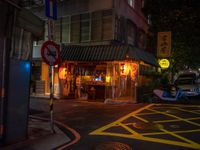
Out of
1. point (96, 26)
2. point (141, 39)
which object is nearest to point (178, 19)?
point (141, 39)

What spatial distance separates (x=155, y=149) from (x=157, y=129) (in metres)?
2.52

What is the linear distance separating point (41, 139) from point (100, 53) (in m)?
10.7

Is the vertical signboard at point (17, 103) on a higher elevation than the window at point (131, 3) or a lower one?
lower

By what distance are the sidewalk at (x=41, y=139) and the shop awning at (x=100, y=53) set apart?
849cm

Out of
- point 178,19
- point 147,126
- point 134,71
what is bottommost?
point 147,126

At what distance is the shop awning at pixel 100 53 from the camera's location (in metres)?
16.5

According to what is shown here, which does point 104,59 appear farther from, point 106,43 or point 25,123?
point 25,123

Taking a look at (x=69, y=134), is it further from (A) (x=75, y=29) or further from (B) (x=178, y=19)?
(B) (x=178, y=19)

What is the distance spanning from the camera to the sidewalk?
669cm

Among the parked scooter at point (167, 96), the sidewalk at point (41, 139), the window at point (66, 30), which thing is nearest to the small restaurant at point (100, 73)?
the parked scooter at point (167, 96)

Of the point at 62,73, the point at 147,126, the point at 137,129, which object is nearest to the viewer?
the point at 137,129

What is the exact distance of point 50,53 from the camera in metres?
7.84

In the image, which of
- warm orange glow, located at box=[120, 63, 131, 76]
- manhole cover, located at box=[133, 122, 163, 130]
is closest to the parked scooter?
warm orange glow, located at box=[120, 63, 131, 76]

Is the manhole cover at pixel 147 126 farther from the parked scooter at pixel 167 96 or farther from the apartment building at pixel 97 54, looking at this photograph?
the parked scooter at pixel 167 96
